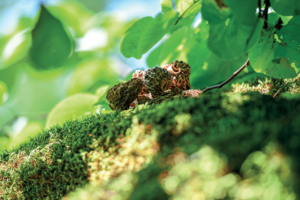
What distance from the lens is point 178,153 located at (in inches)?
11.1

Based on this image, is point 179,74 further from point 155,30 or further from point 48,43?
point 48,43

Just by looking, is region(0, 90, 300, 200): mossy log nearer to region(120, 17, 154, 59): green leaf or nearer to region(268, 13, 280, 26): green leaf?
region(120, 17, 154, 59): green leaf

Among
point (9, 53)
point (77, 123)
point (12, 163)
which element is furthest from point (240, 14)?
point (9, 53)

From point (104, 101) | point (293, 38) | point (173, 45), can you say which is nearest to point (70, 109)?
point (104, 101)

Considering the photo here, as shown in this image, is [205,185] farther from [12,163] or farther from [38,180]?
[12,163]

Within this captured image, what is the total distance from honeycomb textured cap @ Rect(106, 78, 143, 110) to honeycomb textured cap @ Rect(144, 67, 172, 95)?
0.02m

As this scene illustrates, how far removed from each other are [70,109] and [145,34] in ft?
1.09

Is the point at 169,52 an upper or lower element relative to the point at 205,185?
lower

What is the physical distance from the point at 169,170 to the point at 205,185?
0.17ft

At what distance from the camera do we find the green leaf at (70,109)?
0.68 metres

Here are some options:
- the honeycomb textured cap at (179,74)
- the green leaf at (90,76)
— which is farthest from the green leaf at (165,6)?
the green leaf at (90,76)

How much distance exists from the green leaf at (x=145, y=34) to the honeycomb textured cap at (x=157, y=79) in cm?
6

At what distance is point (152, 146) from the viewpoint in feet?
1.16

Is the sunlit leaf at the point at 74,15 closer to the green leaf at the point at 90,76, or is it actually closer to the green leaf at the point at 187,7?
the green leaf at the point at 90,76
